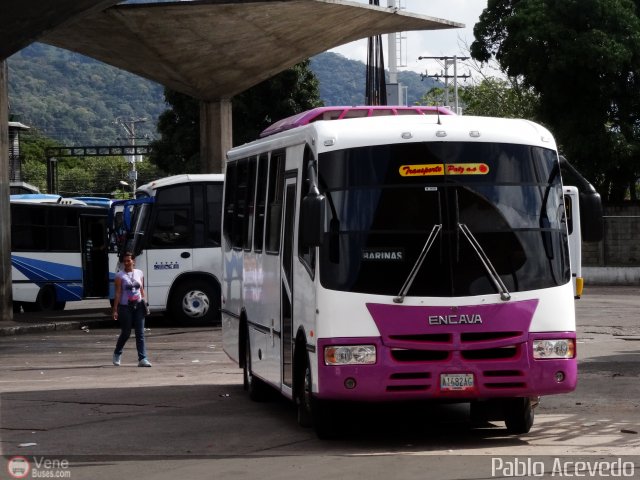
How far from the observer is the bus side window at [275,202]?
1403 centimetres

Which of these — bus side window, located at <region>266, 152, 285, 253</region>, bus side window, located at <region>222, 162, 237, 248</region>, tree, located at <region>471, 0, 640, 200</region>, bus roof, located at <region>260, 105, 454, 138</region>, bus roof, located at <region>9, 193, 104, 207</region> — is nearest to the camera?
bus side window, located at <region>266, 152, 285, 253</region>

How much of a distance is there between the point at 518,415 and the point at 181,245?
725 inches

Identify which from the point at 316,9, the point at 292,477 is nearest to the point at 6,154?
the point at 316,9

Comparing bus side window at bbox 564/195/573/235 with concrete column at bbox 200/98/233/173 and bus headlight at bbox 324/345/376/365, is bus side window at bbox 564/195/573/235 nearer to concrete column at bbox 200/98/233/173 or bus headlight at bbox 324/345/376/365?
bus headlight at bbox 324/345/376/365

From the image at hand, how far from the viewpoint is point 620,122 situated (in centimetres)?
4541

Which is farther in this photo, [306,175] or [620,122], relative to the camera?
[620,122]

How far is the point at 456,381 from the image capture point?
11570 millimetres

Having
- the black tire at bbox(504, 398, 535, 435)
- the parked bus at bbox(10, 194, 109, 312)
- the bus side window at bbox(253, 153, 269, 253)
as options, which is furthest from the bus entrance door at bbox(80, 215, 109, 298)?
the black tire at bbox(504, 398, 535, 435)

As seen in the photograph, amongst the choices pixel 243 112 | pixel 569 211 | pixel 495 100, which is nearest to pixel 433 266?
pixel 569 211

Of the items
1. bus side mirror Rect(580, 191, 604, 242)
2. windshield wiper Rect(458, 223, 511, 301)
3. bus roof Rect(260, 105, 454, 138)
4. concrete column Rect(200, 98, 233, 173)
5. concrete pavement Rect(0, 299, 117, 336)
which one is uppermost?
concrete column Rect(200, 98, 233, 173)

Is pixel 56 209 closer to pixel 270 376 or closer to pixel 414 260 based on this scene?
pixel 270 376

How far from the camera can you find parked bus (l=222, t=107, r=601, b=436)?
38.0 feet

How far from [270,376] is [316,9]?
21003mm

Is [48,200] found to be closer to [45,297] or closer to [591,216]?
[45,297]
